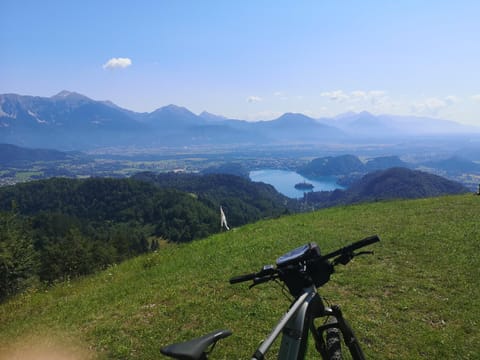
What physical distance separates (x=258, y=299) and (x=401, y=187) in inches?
5834

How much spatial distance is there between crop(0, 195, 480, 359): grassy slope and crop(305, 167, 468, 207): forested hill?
11469cm

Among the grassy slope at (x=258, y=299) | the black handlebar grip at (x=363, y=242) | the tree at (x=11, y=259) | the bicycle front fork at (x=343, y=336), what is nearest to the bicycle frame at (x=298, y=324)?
the bicycle front fork at (x=343, y=336)

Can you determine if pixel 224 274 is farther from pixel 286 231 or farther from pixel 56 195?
pixel 56 195

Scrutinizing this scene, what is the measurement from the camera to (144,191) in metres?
134

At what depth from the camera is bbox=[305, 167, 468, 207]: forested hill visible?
420ft

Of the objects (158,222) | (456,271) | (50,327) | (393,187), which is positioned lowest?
(158,222)

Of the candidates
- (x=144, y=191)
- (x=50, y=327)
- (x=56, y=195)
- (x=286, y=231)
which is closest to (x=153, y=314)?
(x=50, y=327)

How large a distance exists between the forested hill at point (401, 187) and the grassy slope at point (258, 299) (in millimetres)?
114695

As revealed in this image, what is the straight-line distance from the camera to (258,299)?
7.99 meters

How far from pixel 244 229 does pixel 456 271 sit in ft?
30.1

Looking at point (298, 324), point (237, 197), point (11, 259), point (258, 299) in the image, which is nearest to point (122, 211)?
point (237, 197)

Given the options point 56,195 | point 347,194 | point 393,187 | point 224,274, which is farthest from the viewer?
point 347,194

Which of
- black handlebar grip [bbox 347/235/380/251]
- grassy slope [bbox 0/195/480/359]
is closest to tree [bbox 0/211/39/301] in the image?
grassy slope [bbox 0/195/480/359]

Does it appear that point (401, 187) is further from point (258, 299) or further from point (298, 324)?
point (298, 324)
